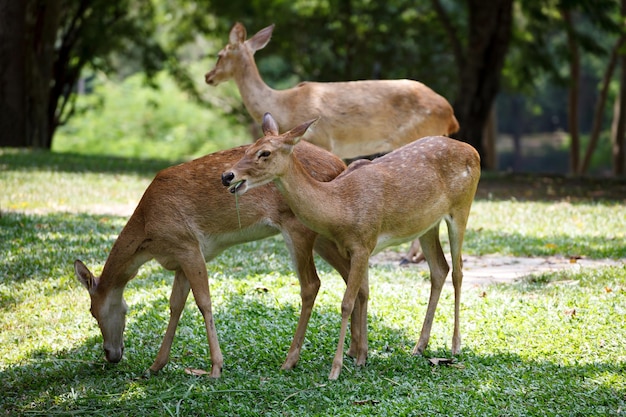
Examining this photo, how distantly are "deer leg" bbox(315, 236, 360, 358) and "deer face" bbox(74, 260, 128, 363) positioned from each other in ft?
4.91

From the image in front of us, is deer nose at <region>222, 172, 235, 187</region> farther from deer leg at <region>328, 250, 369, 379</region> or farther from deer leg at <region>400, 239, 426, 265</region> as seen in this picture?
deer leg at <region>400, 239, 426, 265</region>

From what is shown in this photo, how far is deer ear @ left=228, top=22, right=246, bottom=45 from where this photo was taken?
34.0 ft

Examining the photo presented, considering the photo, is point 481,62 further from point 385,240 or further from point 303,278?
point 303,278

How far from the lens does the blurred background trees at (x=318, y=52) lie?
19.1 metres

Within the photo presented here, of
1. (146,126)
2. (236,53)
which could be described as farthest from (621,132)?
(146,126)

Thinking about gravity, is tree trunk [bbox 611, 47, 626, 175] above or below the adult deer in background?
below

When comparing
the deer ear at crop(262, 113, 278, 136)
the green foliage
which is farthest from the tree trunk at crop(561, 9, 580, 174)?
the deer ear at crop(262, 113, 278, 136)

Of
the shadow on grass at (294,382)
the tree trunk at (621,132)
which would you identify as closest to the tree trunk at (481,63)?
the tree trunk at (621,132)

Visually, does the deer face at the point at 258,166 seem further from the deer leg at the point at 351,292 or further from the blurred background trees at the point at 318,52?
the blurred background trees at the point at 318,52

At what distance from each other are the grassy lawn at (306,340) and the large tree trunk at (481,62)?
874 centimetres

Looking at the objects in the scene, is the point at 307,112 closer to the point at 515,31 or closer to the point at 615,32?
the point at 615,32

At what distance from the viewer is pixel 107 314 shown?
638 cm

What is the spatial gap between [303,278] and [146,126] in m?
39.1

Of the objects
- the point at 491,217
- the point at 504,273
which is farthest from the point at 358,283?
the point at 491,217
